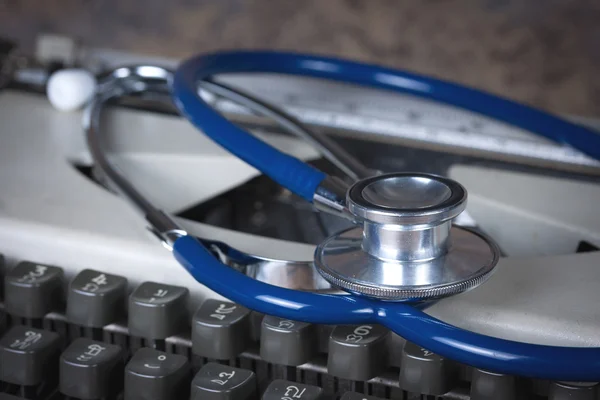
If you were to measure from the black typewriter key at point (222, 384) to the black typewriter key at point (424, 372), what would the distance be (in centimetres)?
14

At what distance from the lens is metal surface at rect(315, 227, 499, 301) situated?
0.73m

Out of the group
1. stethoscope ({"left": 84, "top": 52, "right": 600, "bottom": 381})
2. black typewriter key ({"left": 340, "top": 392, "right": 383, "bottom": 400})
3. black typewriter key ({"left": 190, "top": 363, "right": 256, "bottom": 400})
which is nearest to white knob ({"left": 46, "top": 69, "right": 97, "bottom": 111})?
stethoscope ({"left": 84, "top": 52, "right": 600, "bottom": 381})

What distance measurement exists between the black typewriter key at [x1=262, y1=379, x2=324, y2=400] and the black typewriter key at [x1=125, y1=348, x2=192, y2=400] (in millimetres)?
94

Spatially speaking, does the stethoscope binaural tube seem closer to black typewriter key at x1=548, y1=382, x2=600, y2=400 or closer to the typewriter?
the typewriter

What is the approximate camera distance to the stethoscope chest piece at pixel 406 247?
0.73 metres

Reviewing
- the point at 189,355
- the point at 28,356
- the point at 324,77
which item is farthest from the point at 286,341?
the point at 324,77

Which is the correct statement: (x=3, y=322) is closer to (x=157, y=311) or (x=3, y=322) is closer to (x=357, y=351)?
(x=157, y=311)

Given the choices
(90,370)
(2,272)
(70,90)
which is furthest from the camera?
(70,90)

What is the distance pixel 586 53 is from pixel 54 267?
789 mm

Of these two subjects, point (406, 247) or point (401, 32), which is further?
point (401, 32)

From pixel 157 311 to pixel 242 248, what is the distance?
0.37ft

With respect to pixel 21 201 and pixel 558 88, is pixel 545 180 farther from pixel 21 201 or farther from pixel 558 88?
pixel 21 201

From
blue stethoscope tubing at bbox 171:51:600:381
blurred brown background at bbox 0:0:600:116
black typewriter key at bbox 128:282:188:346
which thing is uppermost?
blurred brown background at bbox 0:0:600:116

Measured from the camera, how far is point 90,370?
845 mm
